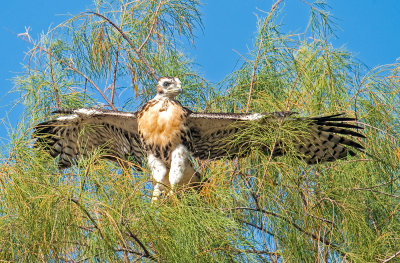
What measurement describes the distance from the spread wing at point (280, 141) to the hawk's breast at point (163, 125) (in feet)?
0.43

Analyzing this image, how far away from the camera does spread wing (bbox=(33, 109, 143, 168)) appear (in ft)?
17.4

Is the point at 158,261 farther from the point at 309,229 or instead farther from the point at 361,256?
the point at 361,256

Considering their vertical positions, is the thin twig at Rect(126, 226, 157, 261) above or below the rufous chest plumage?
below

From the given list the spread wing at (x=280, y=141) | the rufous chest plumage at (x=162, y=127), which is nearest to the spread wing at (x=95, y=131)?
the rufous chest plumage at (x=162, y=127)

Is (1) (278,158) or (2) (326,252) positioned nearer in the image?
(2) (326,252)

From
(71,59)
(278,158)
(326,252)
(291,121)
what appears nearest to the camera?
(326,252)

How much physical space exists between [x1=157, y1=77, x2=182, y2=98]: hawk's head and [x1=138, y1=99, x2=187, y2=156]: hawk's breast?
8 centimetres

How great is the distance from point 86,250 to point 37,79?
2.31 metres

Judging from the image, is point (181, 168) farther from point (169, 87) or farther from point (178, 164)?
point (169, 87)

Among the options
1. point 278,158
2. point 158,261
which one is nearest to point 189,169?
point 278,158

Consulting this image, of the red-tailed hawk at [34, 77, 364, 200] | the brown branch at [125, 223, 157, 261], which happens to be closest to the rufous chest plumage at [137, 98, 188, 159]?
the red-tailed hawk at [34, 77, 364, 200]

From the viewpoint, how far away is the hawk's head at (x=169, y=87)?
205 inches

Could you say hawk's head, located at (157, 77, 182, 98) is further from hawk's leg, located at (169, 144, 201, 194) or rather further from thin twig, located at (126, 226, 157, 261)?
thin twig, located at (126, 226, 157, 261)

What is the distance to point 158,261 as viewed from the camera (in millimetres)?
3297
